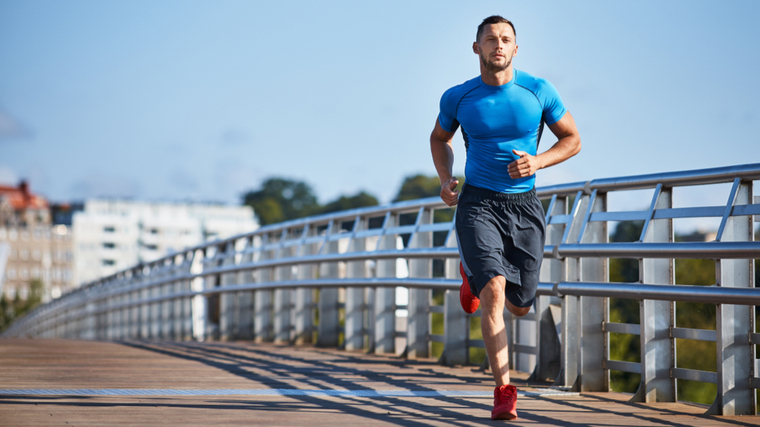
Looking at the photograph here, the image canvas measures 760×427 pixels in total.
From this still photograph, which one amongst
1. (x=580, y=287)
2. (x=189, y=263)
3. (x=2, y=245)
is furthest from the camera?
(x=2, y=245)

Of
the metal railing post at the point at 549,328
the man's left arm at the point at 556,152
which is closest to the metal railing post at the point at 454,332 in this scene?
the metal railing post at the point at 549,328

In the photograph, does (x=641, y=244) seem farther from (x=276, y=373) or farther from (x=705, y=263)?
(x=276, y=373)

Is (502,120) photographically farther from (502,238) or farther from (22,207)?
(22,207)

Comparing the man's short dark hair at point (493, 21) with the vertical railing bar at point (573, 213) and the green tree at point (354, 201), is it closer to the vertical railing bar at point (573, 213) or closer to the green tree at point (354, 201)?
the vertical railing bar at point (573, 213)

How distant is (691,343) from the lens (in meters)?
5.53

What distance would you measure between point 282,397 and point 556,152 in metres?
2.00

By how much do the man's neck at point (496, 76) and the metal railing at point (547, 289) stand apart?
1.17 meters

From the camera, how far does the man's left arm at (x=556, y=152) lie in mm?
4578

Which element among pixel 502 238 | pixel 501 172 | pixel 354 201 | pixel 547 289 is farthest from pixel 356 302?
pixel 354 201

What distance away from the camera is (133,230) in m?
132

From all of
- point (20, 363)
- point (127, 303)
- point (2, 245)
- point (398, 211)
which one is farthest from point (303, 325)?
point (2, 245)

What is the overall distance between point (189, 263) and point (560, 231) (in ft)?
38.8

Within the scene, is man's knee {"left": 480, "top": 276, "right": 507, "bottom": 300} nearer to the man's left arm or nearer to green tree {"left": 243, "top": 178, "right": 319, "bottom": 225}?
the man's left arm

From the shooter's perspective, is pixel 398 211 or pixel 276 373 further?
pixel 398 211
